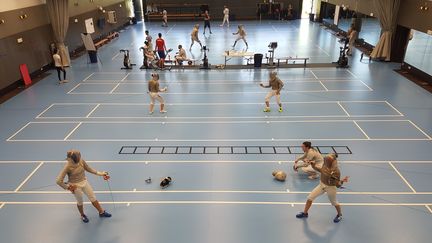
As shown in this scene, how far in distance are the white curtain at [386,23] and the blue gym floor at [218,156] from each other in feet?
6.51

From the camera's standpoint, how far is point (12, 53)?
Answer: 15266mm

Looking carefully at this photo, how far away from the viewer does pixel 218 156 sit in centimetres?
954

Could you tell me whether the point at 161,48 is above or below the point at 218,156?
above

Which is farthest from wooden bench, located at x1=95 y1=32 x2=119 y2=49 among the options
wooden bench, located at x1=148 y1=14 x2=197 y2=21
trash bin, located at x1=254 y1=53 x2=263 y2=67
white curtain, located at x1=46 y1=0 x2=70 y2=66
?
trash bin, located at x1=254 y1=53 x2=263 y2=67

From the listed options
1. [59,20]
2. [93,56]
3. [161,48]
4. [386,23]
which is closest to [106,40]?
[93,56]

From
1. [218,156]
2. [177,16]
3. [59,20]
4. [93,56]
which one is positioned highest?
[59,20]

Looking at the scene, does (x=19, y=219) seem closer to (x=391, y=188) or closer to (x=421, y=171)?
(x=391, y=188)

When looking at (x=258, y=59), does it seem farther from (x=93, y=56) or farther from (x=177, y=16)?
(x=177, y=16)

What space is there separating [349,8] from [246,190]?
22.2 m

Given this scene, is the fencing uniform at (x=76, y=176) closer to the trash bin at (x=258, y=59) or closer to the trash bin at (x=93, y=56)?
the trash bin at (x=258, y=59)

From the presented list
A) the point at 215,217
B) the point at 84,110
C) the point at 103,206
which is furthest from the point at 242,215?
the point at 84,110

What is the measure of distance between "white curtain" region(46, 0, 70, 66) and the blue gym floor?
3.12 meters

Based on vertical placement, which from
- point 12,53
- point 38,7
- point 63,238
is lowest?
point 63,238

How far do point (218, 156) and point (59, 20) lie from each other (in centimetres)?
1434
